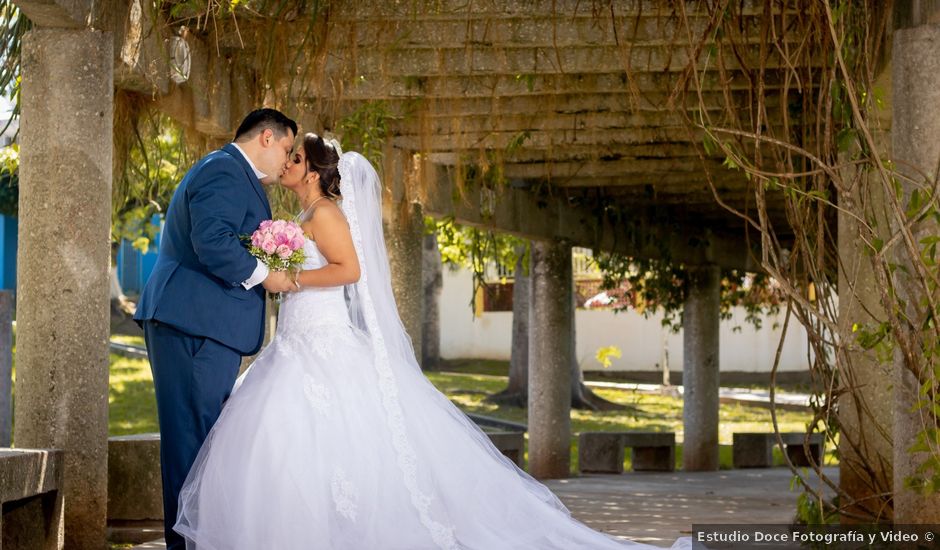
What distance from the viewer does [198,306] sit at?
16.4ft

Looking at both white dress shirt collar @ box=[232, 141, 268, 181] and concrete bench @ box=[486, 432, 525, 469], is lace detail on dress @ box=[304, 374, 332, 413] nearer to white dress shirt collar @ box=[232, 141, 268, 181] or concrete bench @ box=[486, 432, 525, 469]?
white dress shirt collar @ box=[232, 141, 268, 181]

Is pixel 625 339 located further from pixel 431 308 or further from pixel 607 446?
pixel 607 446

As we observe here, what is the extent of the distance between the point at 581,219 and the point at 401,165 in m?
4.09

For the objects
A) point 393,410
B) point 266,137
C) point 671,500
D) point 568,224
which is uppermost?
point 568,224

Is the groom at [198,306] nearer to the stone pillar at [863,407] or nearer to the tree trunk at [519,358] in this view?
the stone pillar at [863,407]

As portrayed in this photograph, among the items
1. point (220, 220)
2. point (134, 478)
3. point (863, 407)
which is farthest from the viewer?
point (863, 407)

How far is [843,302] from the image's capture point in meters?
7.30

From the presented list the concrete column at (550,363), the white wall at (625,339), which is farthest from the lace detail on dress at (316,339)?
the white wall at (625,339)

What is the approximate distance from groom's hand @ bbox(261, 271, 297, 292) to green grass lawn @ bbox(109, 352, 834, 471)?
11569 mm

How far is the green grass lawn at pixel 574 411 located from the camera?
58.1 feet

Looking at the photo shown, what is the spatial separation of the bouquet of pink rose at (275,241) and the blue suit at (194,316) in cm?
6

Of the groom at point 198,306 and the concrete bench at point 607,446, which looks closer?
the groom at point 198,306

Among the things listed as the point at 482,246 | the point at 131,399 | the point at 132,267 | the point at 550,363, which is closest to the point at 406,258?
the point at 482,246

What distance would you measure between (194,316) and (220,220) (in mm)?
381
